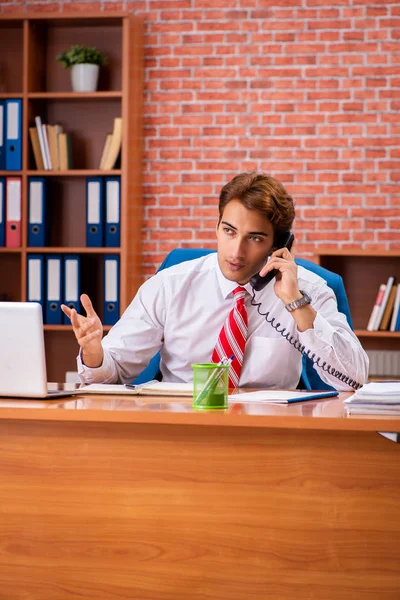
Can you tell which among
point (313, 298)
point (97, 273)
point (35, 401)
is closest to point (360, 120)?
point (97, 273)

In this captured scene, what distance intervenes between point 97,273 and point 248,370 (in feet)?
7.23

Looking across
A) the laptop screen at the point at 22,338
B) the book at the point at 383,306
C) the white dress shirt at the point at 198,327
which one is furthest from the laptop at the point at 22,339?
the book at the point at 383,306

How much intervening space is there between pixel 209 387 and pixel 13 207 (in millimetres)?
2852

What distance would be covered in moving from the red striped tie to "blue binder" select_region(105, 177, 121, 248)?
A: 1.98m

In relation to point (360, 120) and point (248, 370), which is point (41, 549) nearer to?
A: point (248, 370)

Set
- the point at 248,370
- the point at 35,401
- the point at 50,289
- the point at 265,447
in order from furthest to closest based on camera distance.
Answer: the point at 50,289 → the point at 248,370 → the point at 35,401 → the point at 265,447

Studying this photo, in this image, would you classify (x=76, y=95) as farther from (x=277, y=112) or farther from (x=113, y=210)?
(x=277, y=112)

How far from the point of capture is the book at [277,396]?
1.77 m

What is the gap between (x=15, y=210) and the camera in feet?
14.0

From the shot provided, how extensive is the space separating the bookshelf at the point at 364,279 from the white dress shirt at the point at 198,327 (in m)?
1.75

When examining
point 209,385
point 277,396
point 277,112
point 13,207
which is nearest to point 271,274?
point 277,396

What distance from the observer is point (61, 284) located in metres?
4.23

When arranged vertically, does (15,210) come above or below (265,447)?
above

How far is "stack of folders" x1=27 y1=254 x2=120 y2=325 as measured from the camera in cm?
421
